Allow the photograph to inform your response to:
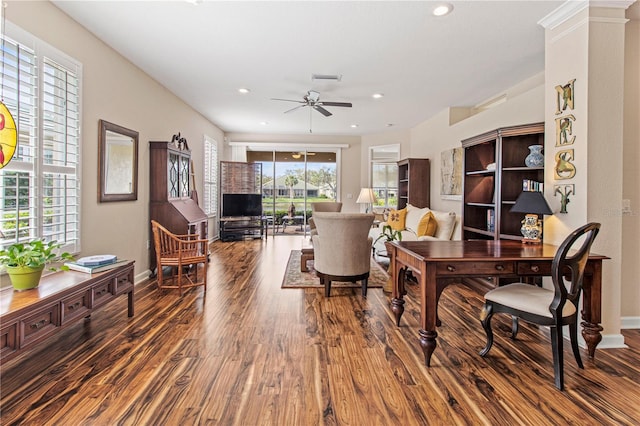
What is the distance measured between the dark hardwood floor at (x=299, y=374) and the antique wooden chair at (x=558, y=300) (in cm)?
28

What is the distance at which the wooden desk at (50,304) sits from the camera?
6.11ft

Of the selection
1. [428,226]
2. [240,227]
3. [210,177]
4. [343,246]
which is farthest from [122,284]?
[240,227]

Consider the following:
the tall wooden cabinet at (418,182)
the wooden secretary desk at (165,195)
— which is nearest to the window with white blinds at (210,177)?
the wooden secretary desk at (165,195)

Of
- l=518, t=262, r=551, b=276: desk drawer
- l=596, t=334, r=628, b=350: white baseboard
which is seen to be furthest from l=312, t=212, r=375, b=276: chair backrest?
l=596, t=334, r=628, b=350: white baseboard

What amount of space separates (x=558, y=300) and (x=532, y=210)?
3.44 feet

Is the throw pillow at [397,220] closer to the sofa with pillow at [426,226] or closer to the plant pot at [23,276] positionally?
the sofa with pillow at [426,226]

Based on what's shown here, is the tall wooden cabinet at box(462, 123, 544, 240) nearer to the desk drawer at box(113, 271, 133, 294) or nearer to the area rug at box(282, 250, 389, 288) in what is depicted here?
the area rug at box(282, 250, 389, 288)

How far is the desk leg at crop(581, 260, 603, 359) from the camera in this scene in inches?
94.0

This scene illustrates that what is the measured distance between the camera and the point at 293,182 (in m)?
9.45

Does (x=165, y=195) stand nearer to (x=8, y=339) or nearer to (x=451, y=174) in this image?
(x=8, y=339)

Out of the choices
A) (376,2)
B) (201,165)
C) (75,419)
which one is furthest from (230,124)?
(75,419)

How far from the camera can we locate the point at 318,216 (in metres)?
3.61

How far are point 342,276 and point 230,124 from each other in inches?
222

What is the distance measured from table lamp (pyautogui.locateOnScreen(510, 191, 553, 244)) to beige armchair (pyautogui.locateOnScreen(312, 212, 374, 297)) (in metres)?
1.44
